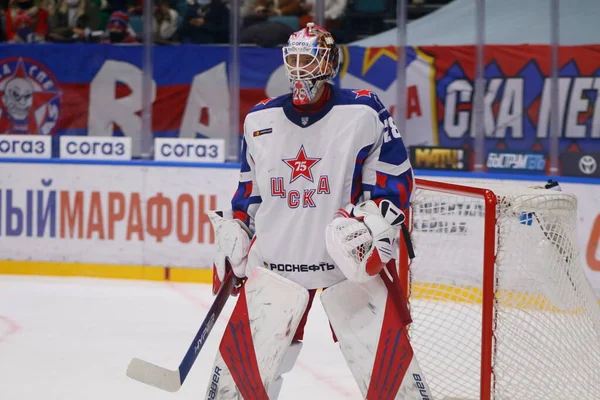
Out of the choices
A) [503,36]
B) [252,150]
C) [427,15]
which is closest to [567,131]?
[503,36]

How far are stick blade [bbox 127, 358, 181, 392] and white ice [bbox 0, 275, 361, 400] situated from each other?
32.5 inches

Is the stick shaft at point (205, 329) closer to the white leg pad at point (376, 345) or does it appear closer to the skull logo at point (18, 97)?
the white leg pad at point (376, 345)

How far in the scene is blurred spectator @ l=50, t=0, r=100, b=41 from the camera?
22.1ft

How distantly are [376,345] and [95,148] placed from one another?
155 inches

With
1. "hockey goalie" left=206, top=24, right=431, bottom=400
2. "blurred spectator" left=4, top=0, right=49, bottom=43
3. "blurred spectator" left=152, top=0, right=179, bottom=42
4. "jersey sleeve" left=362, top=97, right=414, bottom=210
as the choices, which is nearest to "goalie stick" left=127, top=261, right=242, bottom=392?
"hockey goalie" left=206, top=24, right=431, bottom=400

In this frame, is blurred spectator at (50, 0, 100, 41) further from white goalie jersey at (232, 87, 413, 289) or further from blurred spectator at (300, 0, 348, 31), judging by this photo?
white goalie jersey at (232, 87, 413, 289)

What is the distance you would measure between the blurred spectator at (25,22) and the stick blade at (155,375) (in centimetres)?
455

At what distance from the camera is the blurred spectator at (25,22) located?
681cm

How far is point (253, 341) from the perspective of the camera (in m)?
Result: 2.43

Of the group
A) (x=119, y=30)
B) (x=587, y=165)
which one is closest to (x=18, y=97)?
(x=119, y=30)

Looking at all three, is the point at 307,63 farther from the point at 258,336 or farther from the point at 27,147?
the point at 27,147

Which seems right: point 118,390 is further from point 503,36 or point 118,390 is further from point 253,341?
point 503,36

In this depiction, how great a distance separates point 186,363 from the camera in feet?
8.54

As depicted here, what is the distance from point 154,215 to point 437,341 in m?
2.37
